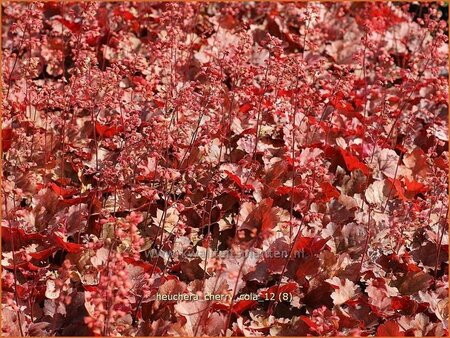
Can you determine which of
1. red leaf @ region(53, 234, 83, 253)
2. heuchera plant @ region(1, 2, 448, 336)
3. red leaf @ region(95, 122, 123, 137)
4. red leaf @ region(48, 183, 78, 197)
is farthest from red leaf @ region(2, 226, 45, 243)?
red leaf @ region(95, 122, 123, 137)

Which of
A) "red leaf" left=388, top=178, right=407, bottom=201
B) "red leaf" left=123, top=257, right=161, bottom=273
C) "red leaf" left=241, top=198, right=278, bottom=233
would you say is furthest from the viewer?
"red leaf" left=388, top=178, right=407, bottom=201

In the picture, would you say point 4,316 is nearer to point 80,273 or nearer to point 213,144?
point 80,273

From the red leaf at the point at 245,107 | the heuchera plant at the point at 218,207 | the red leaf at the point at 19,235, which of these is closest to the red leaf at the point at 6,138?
the heuchera plant at the point at 218,207

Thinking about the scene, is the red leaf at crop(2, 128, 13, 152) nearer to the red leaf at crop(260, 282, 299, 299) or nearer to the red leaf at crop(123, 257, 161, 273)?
the red leaf at crop(123, 257, 161, 273)

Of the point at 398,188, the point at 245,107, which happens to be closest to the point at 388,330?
the point at 398,188

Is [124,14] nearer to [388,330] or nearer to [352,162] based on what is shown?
[352,162]

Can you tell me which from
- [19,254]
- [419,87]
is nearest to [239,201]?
[19,254]

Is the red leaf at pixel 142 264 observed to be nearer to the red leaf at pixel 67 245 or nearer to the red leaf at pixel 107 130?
the red leaf at pixel 67 245
